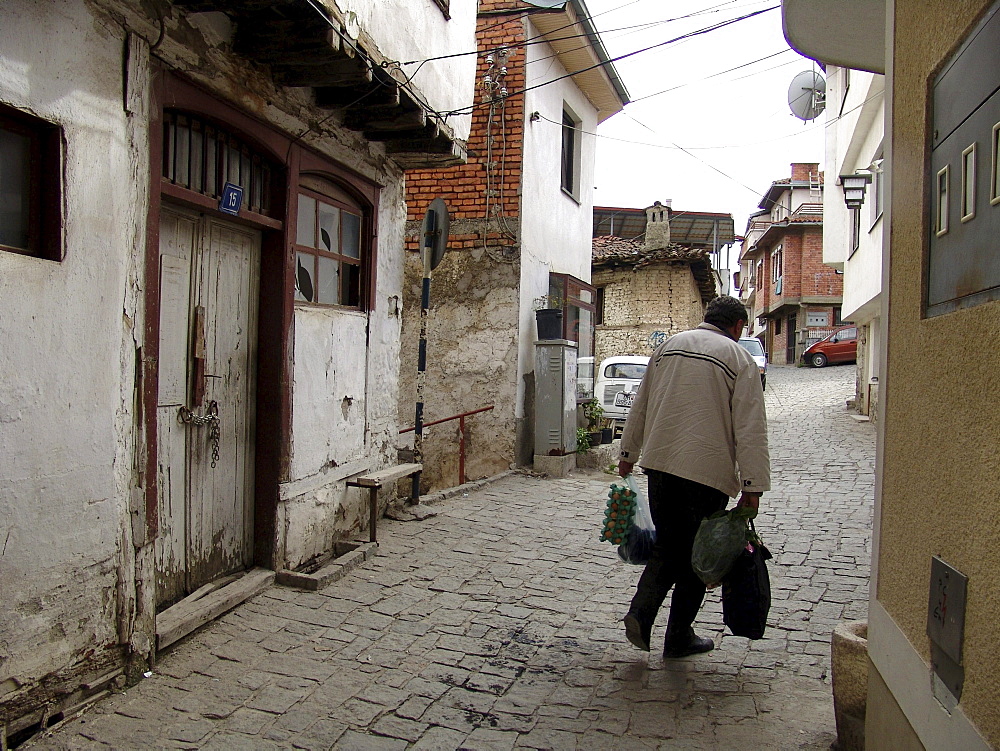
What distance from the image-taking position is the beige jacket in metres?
3.59

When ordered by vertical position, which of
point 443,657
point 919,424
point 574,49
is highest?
point 574,49

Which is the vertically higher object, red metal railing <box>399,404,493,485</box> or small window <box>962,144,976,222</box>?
small window <box>962,144,976,222</box>

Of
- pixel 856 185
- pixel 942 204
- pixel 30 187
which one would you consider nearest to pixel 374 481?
pixel 30 187

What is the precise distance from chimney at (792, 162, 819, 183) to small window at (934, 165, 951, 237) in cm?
4032

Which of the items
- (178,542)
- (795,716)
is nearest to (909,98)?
(795,716)

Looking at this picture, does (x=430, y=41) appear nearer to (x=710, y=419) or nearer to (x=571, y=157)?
(x=710, y=419)

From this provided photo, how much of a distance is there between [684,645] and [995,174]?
2.80 m

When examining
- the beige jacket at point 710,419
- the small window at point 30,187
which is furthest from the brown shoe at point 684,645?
the small window at point 30,187

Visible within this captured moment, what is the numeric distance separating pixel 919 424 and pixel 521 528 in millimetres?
4960

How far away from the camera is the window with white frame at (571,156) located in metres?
12.6

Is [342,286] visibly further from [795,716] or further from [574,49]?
[574,49]

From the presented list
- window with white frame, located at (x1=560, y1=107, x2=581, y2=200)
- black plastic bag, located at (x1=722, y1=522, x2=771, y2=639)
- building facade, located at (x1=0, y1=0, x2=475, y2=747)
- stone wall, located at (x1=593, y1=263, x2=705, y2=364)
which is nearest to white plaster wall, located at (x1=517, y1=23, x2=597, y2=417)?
window with white frame, located at (x1=560, y1=107, x2=581, y2=200)

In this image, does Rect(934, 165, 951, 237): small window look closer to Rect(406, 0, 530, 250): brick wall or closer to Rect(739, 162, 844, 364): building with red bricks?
Rect(406, 0, 530, 250): brick wall

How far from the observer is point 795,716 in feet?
11.0
